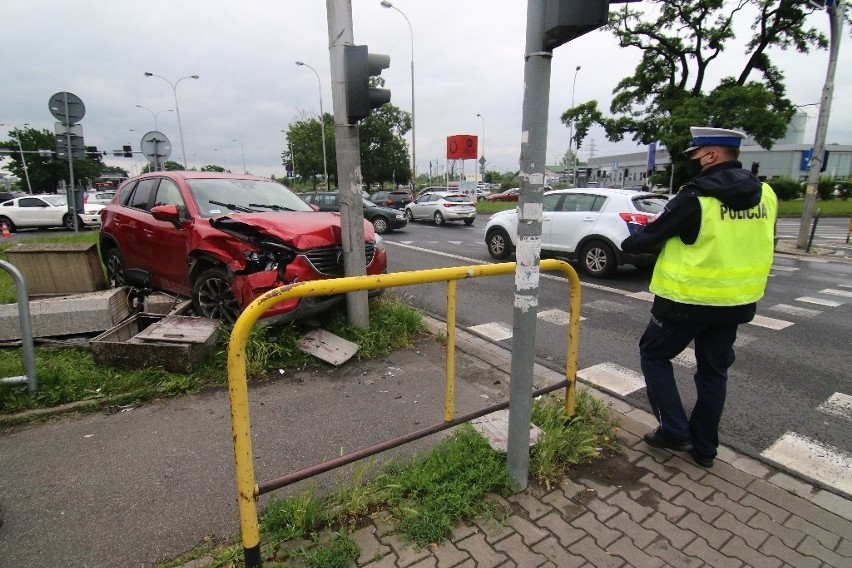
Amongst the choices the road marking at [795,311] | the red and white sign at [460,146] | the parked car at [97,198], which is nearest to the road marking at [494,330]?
the road marking at [795,311]

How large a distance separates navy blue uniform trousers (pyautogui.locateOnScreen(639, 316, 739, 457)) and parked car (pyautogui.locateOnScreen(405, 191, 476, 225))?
18.1 m

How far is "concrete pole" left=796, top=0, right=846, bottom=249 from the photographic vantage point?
11000 mm

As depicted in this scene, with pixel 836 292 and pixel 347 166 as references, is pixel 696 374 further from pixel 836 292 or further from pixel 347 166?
pixel 836 292

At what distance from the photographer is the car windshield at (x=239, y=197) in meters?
5.08

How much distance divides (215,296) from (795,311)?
25.3 ft

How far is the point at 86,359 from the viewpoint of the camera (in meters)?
4.06

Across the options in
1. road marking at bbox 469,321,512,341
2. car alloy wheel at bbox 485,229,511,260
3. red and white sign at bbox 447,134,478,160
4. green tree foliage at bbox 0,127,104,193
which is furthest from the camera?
green tree foliage at bbox 0,127,104,193

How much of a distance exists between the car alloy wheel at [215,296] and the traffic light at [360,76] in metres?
2.01

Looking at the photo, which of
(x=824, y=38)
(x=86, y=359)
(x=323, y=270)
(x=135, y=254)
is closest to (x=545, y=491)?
(x=323, y=270)

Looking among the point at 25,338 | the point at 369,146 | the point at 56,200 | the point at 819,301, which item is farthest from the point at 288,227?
the point at 369,146

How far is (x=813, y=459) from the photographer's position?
3068 mm

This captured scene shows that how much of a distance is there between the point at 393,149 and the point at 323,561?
53034 millimetres

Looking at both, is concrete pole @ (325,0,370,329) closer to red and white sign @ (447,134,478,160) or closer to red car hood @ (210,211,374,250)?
red car hood @ (210,211,374,250)

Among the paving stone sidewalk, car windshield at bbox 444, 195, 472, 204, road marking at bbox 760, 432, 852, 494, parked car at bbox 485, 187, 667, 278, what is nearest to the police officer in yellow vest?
the paving stone sidewalk
